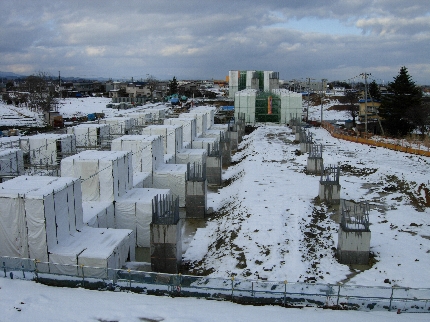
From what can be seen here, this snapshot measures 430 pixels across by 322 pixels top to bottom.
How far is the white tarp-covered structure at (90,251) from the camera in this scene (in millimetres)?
10922

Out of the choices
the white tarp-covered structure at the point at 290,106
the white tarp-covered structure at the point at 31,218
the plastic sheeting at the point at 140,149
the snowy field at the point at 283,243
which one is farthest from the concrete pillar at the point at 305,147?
the white tarp-covered structure at the point at 31,218

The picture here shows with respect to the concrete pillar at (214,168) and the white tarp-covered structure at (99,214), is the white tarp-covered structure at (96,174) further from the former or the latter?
the concrete pillar at (214,168)

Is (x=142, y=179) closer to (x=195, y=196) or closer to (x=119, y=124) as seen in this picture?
(x=195, y=196)

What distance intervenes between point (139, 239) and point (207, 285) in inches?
298

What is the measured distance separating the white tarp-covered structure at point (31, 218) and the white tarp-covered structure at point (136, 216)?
388cm

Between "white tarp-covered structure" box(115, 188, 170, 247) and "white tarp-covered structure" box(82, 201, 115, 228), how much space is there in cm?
32

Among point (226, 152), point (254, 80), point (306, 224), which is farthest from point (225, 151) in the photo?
point (254, 80)

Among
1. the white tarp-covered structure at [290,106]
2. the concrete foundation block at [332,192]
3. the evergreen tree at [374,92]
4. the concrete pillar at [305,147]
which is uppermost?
the evergreen tree at [374,92]

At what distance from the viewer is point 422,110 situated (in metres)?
39.0

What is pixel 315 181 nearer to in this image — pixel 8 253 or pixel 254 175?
pixel 254 175

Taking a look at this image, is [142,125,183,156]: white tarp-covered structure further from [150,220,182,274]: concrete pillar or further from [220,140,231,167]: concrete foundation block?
[150,220,182,274]: concrete pillar

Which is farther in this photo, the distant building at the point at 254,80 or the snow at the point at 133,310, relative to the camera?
the distant building at the point at 254,80

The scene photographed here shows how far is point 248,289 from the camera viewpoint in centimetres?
921

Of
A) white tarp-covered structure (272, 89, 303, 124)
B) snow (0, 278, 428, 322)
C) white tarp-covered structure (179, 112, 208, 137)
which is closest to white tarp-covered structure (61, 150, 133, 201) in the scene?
snow (0, 278, 428, 322)
